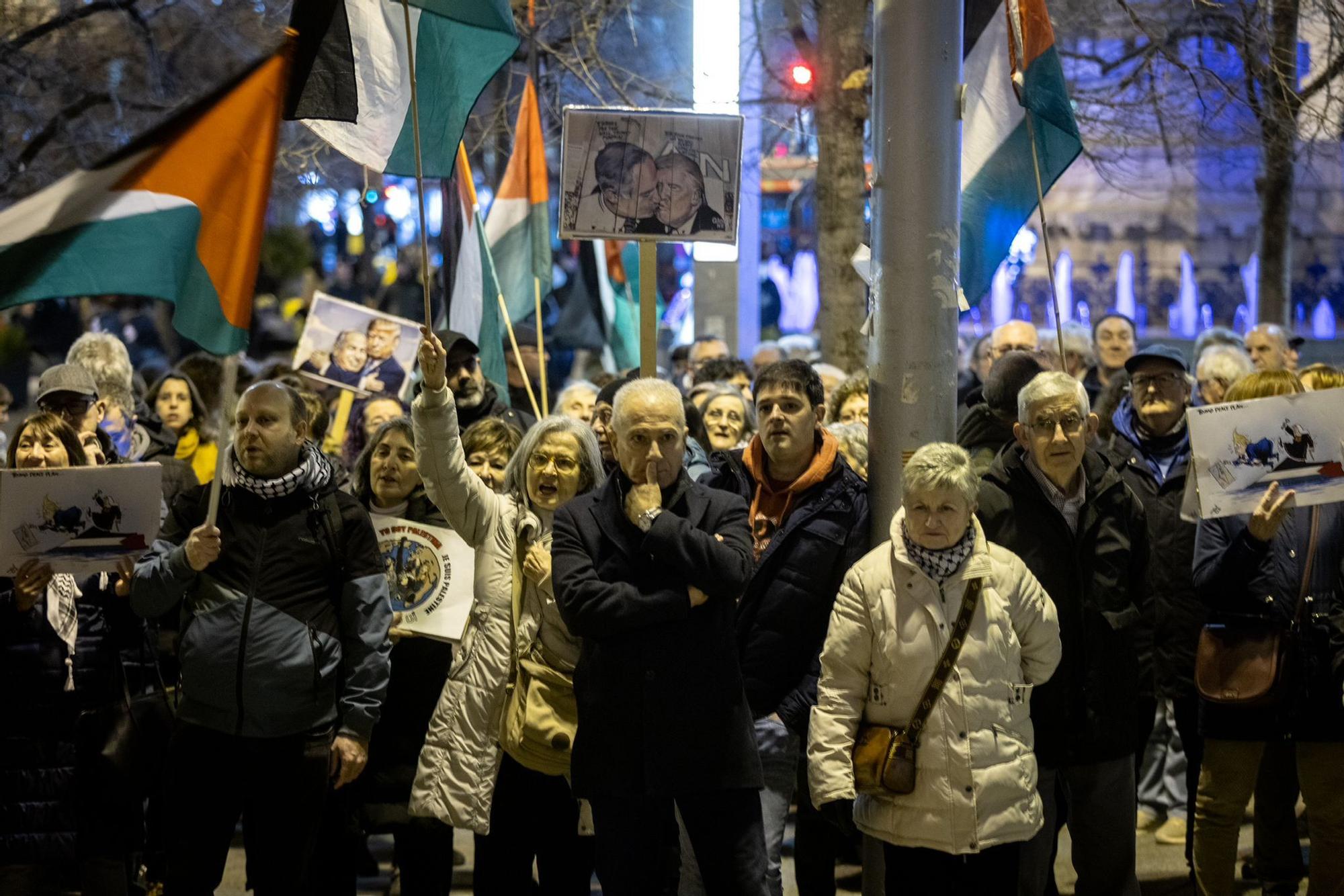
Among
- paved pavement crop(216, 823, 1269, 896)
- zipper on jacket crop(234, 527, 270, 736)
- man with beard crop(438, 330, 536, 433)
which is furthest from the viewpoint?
man with beard crop(438, 330, 536, 433)

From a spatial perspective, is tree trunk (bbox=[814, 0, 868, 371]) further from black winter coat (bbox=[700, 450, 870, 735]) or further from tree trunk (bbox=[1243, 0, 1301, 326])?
black winter coat (bbox=[700, 450, 870, 735])

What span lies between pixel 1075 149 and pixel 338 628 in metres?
3.59

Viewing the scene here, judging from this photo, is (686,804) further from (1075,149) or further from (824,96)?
(824,96)

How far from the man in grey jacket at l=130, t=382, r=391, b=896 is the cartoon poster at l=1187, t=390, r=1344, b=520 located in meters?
2.98

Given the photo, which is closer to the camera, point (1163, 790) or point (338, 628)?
point (338, 628)

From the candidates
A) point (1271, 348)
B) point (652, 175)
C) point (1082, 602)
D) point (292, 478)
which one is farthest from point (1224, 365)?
point (292, 478)

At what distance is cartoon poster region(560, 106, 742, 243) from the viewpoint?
277 inches

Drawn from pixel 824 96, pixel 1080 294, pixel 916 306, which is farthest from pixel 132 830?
pixel 1080 294

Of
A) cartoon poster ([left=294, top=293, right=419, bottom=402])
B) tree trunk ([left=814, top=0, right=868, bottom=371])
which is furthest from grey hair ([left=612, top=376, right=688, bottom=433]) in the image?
tree trunk ([left=814, top=0, right=868, bottom=371])

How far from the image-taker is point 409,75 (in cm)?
627

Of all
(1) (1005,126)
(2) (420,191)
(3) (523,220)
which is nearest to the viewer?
(2) (420,191)

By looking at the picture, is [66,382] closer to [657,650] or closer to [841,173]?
[657,650]

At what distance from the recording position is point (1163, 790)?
27.1ft

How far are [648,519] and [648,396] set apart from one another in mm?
430
